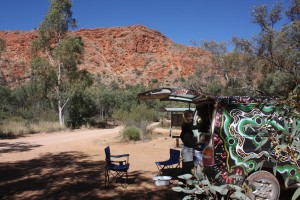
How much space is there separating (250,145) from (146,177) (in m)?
4.12

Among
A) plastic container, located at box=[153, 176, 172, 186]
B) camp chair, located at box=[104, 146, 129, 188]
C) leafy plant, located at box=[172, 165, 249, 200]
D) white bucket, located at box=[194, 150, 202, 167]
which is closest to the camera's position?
leafy plant, located at box=[172, 165, 249, 200]

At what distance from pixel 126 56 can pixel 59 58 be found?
63760mm

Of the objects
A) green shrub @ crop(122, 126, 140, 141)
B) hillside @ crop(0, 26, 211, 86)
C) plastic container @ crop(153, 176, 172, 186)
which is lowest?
plastic container @ crop(153, 176, 172, 186)

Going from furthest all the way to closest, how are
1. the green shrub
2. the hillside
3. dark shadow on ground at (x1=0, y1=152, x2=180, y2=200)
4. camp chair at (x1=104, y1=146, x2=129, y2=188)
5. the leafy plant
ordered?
the hillside → the green shrub → camp chair at (x1=104, y1=146, x2=129, y2=188) → dark shadow on ground at (x1=0, y1=152, x2=180, y2=200) → the leafy plant

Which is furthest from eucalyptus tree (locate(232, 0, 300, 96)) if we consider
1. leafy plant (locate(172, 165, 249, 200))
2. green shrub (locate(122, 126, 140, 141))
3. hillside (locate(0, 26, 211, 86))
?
hillside (locate(0, 26, 211, 86))

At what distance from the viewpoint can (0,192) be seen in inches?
303

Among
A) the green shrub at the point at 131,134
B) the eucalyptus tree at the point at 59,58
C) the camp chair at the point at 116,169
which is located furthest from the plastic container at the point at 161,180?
the eucalyptus tree at the point at 59,58

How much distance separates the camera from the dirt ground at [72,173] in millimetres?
7539

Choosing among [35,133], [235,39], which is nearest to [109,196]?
[35,133]

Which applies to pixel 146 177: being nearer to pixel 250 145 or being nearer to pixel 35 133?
pixel 250 145

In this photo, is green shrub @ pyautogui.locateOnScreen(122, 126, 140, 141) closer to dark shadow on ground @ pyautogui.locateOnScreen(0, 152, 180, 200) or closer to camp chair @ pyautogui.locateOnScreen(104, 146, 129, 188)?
dark shadow on ground @ pyautogui.locateOnScreen(0, 152, 180, 200)

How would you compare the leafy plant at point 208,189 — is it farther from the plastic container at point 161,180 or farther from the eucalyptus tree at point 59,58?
the eucalyptus tree at point 59,58

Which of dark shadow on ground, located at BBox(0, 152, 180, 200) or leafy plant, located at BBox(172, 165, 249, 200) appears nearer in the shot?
leafy plant, located at BBox(172, 165, 249, 200)

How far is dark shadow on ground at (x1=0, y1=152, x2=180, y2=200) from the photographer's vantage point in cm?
743
